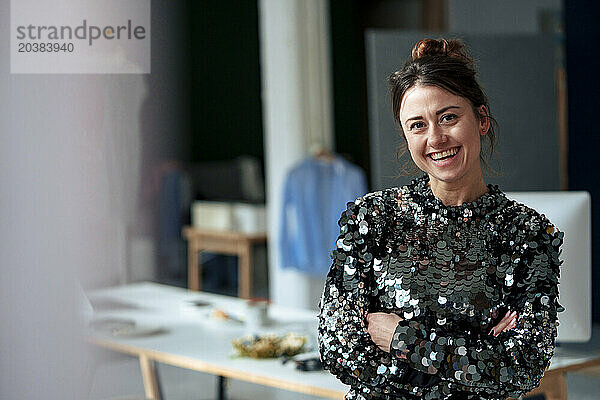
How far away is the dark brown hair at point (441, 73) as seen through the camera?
1.56 meters

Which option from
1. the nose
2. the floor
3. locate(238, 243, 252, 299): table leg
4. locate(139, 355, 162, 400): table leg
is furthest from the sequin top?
locate(238, 243, 252, 299): table leg

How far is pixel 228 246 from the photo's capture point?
6.11m

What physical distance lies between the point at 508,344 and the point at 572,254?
829 millimetres

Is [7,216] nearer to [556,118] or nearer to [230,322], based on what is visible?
[230,322]

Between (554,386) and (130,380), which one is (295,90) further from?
(554,386)

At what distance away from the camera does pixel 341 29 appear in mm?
8766

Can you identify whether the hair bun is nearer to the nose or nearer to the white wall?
the nose

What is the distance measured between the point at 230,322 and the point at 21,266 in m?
1.06

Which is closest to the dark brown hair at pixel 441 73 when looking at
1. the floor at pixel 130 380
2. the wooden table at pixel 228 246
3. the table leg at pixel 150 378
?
the floor at pixel 130 380

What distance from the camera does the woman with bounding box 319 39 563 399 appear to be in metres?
1.50

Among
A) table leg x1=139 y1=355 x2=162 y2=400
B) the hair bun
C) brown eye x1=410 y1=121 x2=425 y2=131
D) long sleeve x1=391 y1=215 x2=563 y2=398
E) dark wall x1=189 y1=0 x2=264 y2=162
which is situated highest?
dark wall x1=189 y1=0 x2=264 y2=162

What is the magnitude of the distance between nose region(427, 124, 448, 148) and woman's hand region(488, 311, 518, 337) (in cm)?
33

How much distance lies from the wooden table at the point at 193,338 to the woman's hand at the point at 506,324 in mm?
766

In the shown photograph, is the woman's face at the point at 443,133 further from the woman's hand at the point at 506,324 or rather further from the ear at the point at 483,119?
the woman's hand at the point at 506,324
